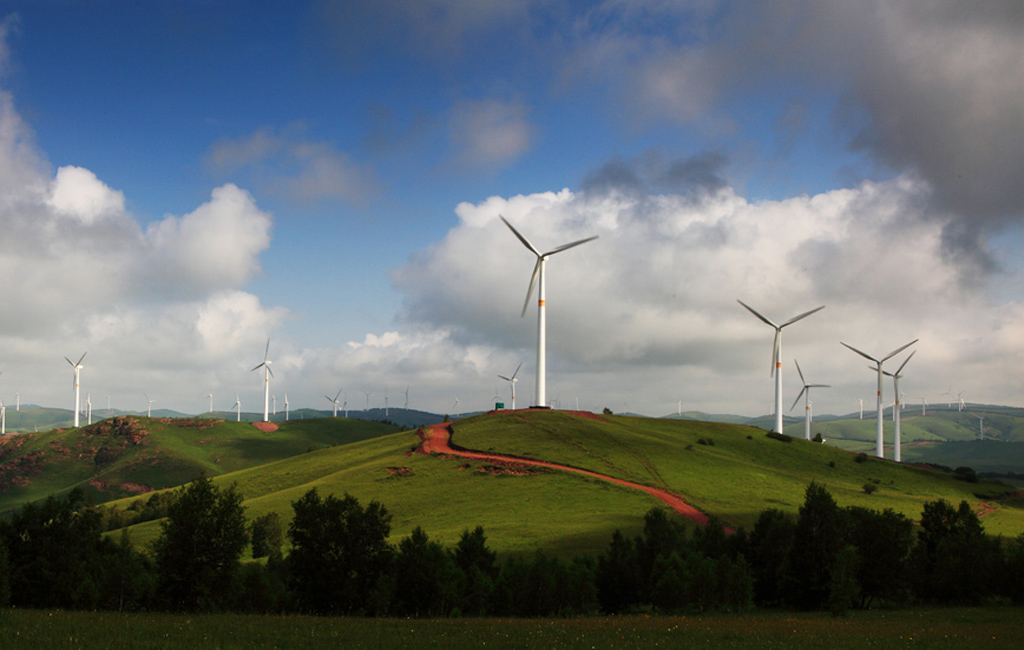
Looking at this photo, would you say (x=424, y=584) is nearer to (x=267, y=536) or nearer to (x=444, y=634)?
(x=444, y=634)

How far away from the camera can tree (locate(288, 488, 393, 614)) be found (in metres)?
48.2

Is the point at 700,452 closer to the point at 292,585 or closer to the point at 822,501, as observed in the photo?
the point at 822,501

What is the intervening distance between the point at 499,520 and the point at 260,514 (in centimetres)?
4104

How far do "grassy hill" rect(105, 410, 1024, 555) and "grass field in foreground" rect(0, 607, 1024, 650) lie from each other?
148 feet

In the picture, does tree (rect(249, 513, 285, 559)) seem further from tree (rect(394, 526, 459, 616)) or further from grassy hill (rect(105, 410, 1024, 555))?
tree (rect(394, 526, 459, 616))

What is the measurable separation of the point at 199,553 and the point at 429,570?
14.5 meters

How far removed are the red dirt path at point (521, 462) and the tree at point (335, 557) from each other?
53099mm

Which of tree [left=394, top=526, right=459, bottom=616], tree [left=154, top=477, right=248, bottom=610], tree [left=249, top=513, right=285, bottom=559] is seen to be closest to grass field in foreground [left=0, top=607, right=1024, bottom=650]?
tree [left=154, top=477, right=248, bottom=610]

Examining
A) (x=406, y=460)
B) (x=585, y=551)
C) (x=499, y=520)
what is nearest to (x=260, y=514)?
(x=406, y=460)

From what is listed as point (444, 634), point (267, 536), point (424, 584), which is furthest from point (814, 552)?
point (267, 536)

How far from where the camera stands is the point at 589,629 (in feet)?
97.2

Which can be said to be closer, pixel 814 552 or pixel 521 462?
pixel 814 552

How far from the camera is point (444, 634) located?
26484 millimetres

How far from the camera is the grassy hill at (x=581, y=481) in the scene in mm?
93188
